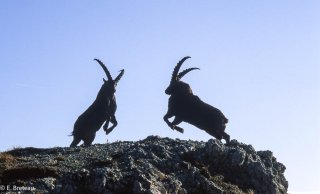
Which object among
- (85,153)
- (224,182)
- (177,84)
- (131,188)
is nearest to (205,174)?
(224,182)

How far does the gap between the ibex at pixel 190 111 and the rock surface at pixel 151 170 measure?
3644mm

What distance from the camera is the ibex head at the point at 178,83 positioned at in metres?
25.4

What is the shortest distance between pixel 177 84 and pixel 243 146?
6659 millimetres

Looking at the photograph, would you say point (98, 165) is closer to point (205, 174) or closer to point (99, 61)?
point (205, 174)

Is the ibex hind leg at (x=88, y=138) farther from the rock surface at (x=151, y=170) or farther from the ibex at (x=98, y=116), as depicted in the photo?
the rock surface at (x=151, y=170)

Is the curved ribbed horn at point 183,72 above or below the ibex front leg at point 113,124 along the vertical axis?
above

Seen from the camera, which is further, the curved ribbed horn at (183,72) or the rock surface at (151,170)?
the curved ribbed horn at (183,72)

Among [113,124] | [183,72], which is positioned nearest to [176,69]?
[183,72]

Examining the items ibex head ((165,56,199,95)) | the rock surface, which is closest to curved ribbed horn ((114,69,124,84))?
ibex head ((165,56,199,95))

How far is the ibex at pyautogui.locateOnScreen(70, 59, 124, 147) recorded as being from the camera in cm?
2562

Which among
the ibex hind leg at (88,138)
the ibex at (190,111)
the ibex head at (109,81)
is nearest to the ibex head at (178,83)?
the ibex at (190,111)

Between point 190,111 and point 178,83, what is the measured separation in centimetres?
173

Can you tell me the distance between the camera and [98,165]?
16266mm

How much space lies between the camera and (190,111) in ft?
80.6
